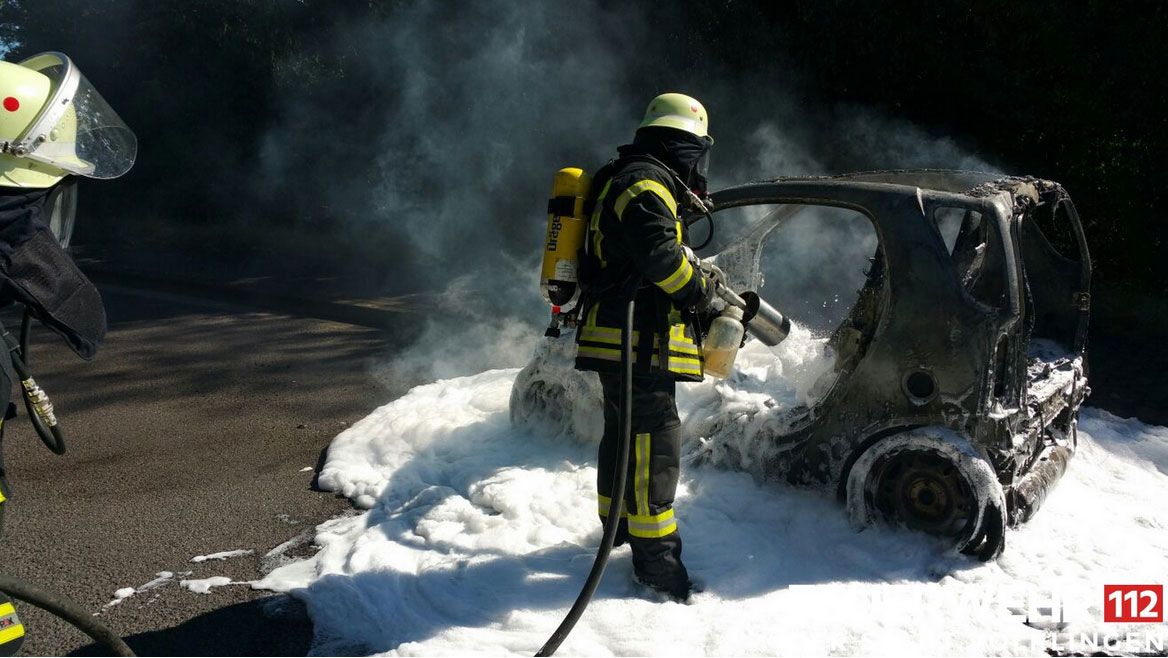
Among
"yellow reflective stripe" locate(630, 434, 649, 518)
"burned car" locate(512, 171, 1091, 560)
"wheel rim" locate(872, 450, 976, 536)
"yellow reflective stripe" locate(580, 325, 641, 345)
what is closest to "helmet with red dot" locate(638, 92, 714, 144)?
"burned car" locate(512, 171, 1091, 560)

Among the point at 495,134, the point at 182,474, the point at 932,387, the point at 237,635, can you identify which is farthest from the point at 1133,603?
the point at 495,134

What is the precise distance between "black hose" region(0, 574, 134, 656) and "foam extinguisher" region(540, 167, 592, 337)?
1.86 metres

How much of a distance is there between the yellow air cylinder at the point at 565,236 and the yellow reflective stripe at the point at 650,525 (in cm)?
88

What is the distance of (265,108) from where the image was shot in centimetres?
1452

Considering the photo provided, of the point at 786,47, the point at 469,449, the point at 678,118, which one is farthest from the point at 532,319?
the point at 678,118

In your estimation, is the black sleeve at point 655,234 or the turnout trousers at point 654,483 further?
the turnout trousers at point 654,483

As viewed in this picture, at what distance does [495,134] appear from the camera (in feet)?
37.1

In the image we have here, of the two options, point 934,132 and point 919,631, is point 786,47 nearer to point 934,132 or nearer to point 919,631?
point 934,132

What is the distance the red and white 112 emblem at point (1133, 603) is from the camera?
121 inches

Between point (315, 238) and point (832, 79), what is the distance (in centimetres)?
863

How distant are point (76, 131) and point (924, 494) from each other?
3.22 meters

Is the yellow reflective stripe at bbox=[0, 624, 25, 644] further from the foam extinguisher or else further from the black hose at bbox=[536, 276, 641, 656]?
the foam extinguisher

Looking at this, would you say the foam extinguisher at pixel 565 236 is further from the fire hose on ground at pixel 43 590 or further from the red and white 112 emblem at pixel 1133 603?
the red and white 112 emblem at pixel 1133 603

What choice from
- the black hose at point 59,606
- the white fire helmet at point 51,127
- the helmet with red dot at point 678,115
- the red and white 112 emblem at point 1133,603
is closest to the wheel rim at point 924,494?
the red and white 112 emblem at point 1133,603
